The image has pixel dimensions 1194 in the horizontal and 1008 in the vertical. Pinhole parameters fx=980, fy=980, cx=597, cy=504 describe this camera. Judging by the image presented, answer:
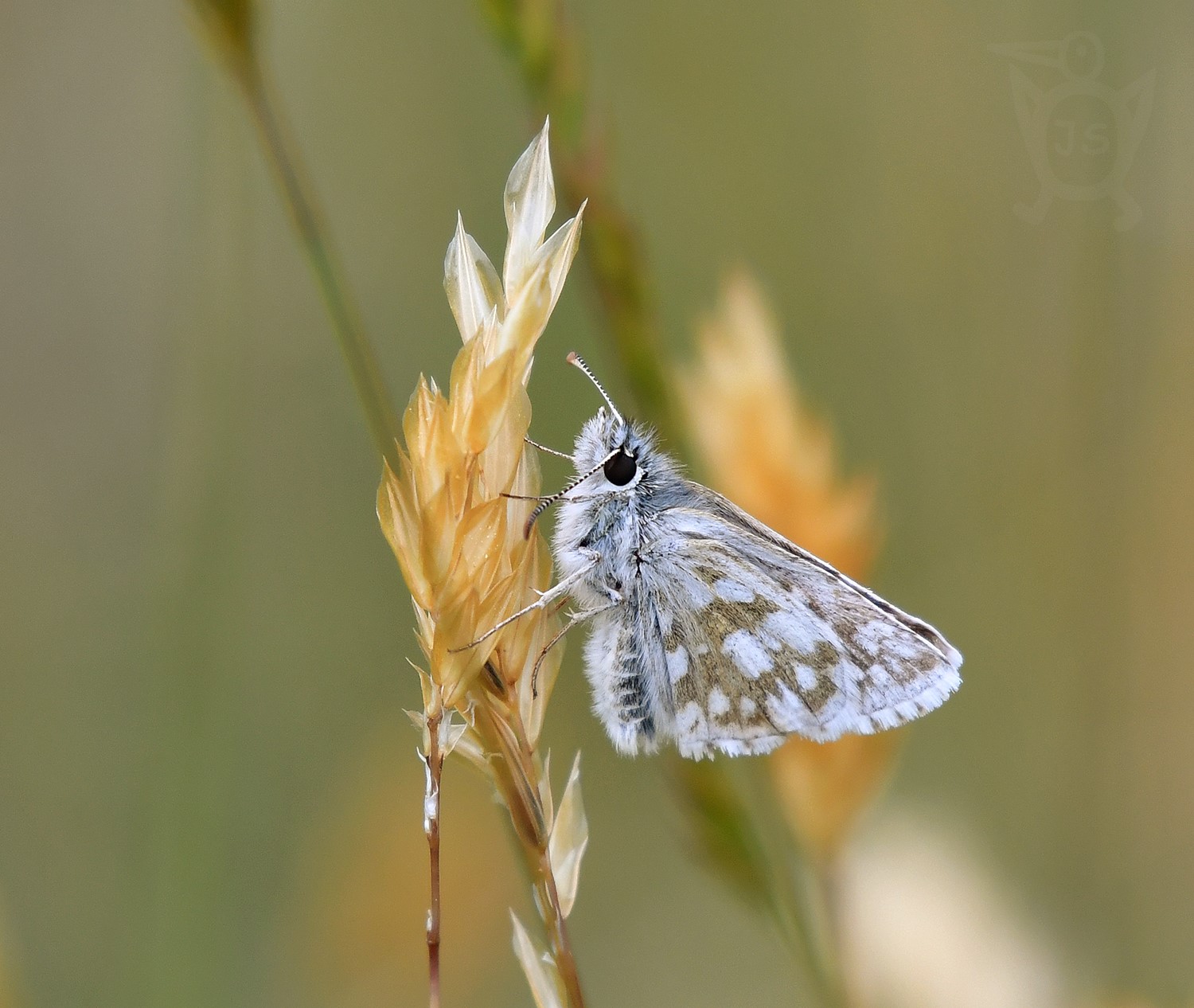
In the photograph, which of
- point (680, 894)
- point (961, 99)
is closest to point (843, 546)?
point (680, 894)

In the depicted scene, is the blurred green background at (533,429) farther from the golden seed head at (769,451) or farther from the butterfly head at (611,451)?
the golden seed head at (769,451)

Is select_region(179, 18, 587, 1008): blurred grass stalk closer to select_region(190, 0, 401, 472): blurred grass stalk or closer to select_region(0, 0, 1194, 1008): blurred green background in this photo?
select_region(190, 0, 401, 472): blurred grass stalk

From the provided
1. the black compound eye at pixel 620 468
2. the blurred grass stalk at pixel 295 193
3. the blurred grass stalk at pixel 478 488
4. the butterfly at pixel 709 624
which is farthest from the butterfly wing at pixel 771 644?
the blurred grass stalk at pixel 295 193

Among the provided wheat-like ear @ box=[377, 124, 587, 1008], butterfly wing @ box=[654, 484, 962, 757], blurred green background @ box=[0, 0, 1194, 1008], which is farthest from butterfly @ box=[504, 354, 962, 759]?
blurred green background @ box=[0, 0, 1194, 1008]

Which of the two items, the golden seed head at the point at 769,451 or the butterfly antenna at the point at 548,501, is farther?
the golden seed head at the point at 769,451

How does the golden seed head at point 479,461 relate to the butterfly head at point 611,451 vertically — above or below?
below

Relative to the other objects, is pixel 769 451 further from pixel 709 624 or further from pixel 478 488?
pixel 478 488

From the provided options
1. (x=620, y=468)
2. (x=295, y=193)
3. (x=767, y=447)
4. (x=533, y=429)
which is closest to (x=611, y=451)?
(x=620, y=468)

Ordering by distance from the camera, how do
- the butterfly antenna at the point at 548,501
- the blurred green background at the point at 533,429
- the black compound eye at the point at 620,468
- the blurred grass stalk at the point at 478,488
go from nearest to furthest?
the blurred grass stalk at the point at 478,488 → the butterfly antenna at the point at 548,501 → the black compound eye at the point at 620,468 → the blurred green background at the point at 533,429
